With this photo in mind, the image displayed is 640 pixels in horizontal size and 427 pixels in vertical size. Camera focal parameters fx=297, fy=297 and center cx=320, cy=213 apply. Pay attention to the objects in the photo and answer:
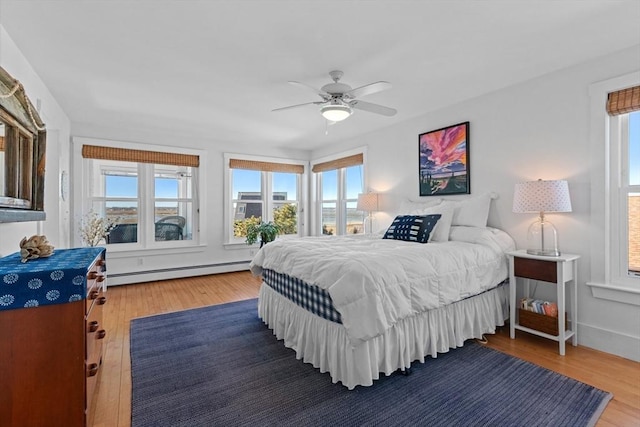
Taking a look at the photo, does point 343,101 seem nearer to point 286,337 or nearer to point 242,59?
point 242,59

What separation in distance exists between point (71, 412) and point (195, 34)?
7.60 ft

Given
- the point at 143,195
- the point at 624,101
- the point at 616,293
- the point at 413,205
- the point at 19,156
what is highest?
the point at 624,101

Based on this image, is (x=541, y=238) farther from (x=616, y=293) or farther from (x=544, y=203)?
(x=616, y=293)

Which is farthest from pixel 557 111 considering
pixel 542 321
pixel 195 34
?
pixel 195 34

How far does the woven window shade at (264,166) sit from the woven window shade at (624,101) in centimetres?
462

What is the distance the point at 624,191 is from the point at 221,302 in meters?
4.09

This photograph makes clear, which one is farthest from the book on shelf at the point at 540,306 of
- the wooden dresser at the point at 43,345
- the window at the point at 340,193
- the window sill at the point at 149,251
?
the window sill at the point at 149,251

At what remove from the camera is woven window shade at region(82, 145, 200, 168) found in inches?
169

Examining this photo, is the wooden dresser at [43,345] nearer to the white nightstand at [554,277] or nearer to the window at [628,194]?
the white nightstand at [554,277]

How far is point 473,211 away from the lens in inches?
120

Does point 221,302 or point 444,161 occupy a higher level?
point 444,161

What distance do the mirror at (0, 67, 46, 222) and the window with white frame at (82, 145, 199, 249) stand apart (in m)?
2.23

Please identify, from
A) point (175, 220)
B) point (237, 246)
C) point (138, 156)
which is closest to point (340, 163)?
point (237, 246)

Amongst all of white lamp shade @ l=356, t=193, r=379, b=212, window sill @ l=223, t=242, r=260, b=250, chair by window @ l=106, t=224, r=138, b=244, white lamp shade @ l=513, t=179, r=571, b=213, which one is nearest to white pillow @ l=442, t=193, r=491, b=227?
white lamp shade @ l=513, t=179, r=571, b=213
